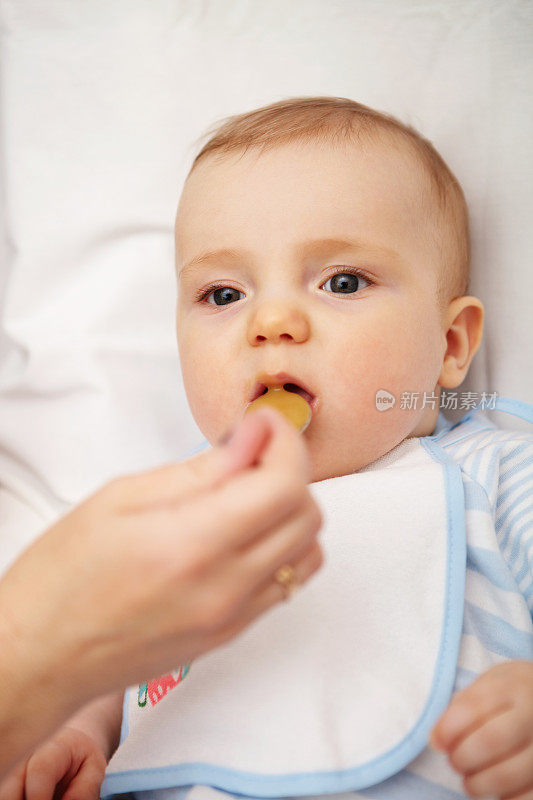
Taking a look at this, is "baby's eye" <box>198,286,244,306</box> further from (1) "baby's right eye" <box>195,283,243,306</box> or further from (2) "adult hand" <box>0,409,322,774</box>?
(2) "adult hand" <box>0,409,322,774</box>

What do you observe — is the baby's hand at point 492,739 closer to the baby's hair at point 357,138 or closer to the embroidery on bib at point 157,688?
the embroidery on bib at point 157,688

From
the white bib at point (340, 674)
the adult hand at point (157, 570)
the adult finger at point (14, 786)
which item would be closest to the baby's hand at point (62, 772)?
the adult finger at point (14, 786)

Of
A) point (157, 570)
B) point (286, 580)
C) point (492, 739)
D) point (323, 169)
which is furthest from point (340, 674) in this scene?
point (323, 169)

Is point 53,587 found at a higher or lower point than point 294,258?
lower

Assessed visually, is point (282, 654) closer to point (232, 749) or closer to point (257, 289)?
point (232, 749)

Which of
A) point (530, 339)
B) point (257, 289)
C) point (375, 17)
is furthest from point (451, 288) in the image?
point (375, 17)

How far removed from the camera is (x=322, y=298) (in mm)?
1051

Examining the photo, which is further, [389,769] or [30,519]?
[30,519]

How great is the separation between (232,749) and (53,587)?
38 cm

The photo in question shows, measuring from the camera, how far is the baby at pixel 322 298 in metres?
1.00

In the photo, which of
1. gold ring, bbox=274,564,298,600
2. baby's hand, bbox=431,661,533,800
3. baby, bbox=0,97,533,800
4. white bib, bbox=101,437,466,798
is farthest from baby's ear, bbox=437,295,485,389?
gold ring, bbox=274,564,298,600

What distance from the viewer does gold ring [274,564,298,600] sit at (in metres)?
0.61

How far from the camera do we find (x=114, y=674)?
1.98ft

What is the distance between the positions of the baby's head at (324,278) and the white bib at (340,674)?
0.51ft
